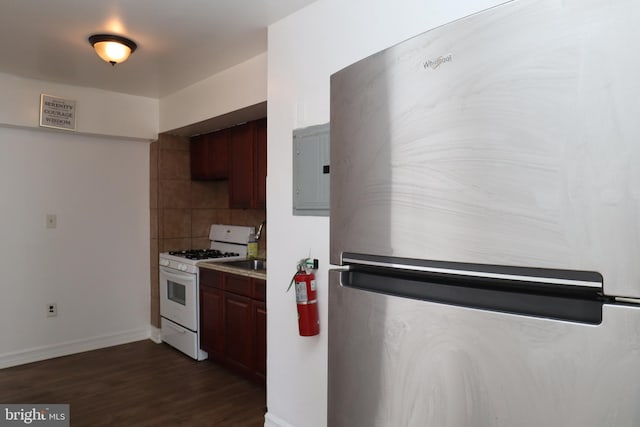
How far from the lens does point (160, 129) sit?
13.6 ft

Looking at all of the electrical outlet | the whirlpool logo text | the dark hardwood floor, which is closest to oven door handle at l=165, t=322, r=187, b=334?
the dark hardwood floor

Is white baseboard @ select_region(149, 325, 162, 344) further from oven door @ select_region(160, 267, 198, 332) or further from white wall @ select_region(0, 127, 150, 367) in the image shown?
oven door @ select_region(160, 267, 198, 332)

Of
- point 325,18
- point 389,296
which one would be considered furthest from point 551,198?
point 325,18

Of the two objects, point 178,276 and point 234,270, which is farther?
point 178,276

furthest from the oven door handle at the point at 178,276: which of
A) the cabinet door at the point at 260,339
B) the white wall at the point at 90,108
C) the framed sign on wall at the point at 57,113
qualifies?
the framed sign on wall at the point at 57,113

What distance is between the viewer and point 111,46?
260cm

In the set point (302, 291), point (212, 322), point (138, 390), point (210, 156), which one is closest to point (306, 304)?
point (302, 291)

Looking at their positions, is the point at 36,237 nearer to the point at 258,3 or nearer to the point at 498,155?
the point at 258,3

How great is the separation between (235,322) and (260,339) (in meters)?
0.31

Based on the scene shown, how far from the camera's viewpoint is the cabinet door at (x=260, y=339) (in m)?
2.95

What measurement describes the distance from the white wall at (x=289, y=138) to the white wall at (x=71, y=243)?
234cm

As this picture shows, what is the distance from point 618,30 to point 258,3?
201 cm

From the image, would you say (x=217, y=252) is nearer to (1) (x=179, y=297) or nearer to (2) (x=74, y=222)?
(1) (x=179, y=297)

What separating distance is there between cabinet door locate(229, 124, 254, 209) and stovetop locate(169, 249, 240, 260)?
1.70ft
